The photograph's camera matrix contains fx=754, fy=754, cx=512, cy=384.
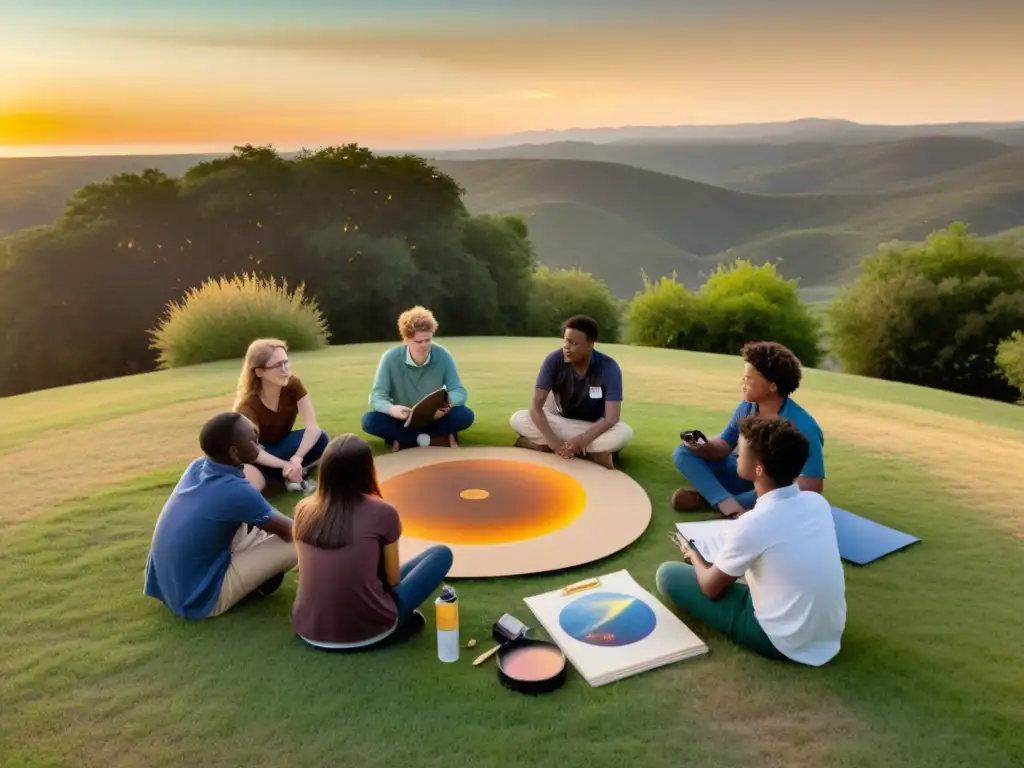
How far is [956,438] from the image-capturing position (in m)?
9.37

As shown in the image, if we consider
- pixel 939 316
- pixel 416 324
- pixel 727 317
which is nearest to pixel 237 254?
pixel 727 317

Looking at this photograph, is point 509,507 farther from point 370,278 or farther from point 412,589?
point 370,278

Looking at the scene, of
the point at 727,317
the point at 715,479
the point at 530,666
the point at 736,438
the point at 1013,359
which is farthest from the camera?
the point at 727,317

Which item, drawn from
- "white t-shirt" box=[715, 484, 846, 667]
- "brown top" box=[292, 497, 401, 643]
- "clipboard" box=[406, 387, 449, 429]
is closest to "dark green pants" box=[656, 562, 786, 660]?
"white t-shirt" box=[715, 484, 846, 667]

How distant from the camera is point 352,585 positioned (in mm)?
3996

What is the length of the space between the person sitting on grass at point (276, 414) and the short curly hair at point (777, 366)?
3.68 meters

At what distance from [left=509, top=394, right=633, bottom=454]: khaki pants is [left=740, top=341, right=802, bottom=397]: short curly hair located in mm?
2042

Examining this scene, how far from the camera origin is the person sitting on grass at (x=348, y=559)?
3861 millimetres

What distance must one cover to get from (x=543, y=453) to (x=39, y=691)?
4580 millimetres

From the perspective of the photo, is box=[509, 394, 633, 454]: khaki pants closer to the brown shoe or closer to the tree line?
the brown shoe

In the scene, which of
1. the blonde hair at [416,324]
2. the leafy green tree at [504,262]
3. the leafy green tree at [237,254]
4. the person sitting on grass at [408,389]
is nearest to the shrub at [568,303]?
the leafy green tree at [504,262]

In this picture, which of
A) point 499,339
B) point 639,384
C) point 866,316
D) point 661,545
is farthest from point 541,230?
point 661,545

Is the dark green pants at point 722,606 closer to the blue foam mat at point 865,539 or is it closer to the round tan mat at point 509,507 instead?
the round tan mat at point 509,507

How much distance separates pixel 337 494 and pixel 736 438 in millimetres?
3569
